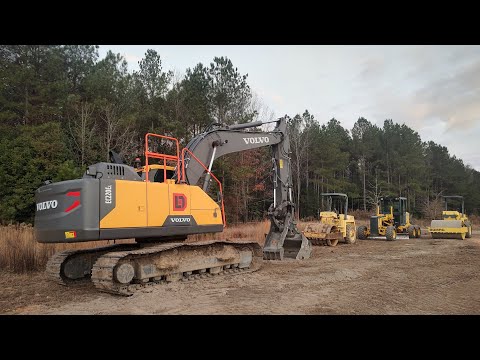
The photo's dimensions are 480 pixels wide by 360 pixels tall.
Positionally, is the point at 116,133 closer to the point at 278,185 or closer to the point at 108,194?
the point at 278,185

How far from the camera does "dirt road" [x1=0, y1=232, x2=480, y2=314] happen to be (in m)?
6.50

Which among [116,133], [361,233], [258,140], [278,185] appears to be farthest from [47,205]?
[116,133]

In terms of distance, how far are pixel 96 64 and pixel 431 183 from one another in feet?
178

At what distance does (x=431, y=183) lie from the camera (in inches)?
2472

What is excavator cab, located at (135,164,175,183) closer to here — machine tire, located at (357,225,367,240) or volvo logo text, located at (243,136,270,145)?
volvo logo text, located at (243,136,270,145)

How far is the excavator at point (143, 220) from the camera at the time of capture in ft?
23.9

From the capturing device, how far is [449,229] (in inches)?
833

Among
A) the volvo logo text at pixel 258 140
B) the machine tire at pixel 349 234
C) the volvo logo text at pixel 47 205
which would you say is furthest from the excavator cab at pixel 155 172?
the machine tire at pixel 349 234

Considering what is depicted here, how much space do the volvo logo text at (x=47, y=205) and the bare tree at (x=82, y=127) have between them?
16.4m

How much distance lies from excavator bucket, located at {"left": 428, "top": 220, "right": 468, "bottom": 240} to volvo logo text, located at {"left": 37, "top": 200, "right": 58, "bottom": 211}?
20.0 meters

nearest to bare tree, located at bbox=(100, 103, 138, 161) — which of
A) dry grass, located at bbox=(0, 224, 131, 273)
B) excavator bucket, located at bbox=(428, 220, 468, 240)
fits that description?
dry grass, located at bbox=(0, 224, 131, 273)

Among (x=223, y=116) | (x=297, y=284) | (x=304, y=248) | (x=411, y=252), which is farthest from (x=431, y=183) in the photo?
(x=297, y=284)

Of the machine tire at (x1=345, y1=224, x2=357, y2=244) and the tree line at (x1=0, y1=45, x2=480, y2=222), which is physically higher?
the tree line at (x1=0, y1=45, x2=480, y2=222)

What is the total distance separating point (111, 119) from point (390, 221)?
1946cm
